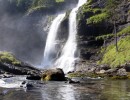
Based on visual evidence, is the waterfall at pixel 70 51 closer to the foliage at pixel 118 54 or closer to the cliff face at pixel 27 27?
the cliff face at pixel 27 27

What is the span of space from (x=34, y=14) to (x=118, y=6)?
56693 millimetres

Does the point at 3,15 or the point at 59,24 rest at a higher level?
the point at 3,15

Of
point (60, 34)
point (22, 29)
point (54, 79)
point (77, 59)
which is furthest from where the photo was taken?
point (22, 29)

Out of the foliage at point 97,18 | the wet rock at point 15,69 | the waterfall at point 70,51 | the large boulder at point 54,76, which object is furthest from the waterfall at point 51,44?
the large boulder at point 54,76

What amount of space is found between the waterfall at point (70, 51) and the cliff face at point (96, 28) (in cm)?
306

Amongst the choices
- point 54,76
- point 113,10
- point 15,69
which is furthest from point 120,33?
point 54,76

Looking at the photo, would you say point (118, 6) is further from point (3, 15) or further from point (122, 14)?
point (3, 15)

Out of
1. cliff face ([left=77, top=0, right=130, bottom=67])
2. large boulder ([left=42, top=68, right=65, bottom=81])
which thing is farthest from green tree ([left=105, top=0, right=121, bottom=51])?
large boulder ([left=42, top=68, right=65, bottom=81])

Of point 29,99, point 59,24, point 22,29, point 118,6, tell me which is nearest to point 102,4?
point 118,6

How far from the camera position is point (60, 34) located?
464ft

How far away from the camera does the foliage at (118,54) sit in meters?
102

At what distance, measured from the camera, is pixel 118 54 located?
108375mm

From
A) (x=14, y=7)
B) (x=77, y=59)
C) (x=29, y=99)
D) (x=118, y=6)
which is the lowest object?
(x=29, y=99)

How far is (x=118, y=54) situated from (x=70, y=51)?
1134 inches
